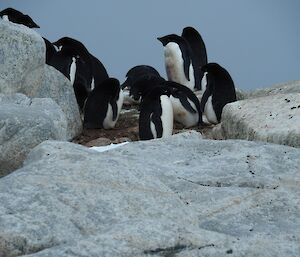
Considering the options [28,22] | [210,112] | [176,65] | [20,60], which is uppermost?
[20,60]

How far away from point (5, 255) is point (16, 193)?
0.34 metres

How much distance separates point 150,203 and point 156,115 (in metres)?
5.98

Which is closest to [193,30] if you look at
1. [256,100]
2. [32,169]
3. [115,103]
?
[115,103]

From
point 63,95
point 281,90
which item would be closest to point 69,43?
point 63,95

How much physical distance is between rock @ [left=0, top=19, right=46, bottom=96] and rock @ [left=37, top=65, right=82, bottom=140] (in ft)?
2.65

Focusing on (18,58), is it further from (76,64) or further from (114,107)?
(76,64)

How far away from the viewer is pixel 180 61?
12.5m

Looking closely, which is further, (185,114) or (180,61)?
(180,61)

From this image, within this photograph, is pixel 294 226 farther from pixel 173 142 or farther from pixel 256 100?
pixel 256 100

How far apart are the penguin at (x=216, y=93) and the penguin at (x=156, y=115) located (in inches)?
29.8

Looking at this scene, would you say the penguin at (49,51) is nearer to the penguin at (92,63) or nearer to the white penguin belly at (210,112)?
the penguin at (92,63)

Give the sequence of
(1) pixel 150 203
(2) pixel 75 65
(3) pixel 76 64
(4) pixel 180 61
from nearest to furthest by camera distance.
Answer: (1) pixel 150 203 < (2) pixel 75 65 < (3) pixel 76 64 < (4) pixel 180 61

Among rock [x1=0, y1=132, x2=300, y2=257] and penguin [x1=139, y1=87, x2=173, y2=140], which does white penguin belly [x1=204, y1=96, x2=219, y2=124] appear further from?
rock [x1=0, y1=132, x2=300, y2=257]

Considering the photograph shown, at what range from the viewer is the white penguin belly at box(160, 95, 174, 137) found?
29.8 ft
